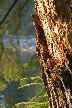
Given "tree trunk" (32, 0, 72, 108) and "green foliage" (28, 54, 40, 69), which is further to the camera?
"green foliage" (28, 54, 40, 69)

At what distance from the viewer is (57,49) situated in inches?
51.1

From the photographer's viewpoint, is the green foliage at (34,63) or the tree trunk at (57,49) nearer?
the tree trunk at (57,49)

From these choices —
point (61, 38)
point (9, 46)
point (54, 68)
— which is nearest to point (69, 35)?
point (61, 38)

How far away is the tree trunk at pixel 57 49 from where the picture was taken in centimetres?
125

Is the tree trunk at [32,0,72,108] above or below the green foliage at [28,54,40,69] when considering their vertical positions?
below

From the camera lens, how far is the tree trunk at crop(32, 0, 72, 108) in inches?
49.4

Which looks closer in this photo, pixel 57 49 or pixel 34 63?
pixel 57 49

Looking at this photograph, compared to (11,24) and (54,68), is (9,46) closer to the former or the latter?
(11,24)

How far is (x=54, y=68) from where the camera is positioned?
1299mm

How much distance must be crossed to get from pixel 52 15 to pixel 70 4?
81 mm

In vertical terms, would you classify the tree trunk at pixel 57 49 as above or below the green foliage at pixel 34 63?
below

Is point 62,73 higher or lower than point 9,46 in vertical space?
lower

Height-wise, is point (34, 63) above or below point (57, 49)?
above

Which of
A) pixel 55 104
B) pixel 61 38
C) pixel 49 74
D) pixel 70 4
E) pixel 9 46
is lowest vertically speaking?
pixel 55 104
